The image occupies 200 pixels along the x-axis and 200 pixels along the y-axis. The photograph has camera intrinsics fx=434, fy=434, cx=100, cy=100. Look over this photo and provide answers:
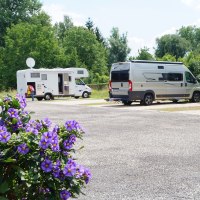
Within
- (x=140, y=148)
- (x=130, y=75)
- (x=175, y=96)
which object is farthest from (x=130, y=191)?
(x=175, y=96)

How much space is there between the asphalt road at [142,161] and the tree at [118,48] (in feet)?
245

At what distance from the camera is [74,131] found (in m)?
3.53

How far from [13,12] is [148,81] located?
53334 mm

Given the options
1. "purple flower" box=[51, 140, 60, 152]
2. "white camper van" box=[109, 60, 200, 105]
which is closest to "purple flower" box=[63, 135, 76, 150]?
"purple flower" box=[51, 140, 60, 152]

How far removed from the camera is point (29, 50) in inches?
2341

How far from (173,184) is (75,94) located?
32216 mm

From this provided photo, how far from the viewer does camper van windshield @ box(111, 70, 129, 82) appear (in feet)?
77.8

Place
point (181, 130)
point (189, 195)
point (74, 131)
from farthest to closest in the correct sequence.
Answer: point (181, 130) → point (189, 195) → point (74, 131)

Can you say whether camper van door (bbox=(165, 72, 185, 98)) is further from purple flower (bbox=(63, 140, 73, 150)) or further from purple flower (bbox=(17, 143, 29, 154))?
purple flower (bbox=(17, 143, 29, 154))

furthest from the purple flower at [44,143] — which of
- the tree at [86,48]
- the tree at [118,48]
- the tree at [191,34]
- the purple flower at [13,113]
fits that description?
the tree at [191,34]

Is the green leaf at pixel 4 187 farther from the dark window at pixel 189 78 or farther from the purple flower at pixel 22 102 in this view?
the dark window at pixel 189 78

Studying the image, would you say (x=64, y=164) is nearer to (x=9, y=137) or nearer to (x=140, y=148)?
(x=9, y=137)

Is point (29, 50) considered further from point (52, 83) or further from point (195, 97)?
point (195, 97)

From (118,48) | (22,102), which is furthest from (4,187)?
(118,48)
